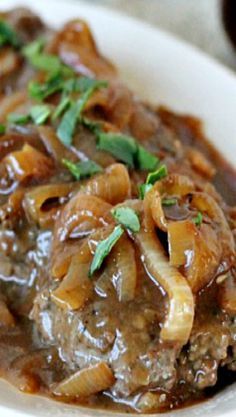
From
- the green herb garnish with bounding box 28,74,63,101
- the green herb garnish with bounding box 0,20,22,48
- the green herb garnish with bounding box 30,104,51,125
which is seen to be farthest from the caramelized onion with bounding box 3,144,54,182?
the green herb garnish with bounding box 0,20,22,48

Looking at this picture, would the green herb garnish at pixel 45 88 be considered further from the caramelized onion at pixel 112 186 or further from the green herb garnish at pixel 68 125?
the caramelized onion at pixel 112 186

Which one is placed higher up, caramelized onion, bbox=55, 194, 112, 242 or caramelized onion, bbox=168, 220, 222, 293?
caramelized onion, bbox=168, 220, 222, 293

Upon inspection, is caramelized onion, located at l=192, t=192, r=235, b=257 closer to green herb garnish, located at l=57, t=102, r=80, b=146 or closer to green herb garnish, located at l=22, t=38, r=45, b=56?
green herb garnish, located at l=57, t=102, r=80, b=146

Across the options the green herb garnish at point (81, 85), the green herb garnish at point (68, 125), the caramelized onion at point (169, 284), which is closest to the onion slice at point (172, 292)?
the caramelized onion at point (169, 284)

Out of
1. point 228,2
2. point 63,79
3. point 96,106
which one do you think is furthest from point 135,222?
point 228,2

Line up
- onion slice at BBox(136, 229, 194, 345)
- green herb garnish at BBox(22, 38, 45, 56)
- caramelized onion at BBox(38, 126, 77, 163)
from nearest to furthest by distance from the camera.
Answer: onion slice at BBox(136, 229, 194, 345)
caramelized onion at BBox(38, 126, 77, 163)
green herb garnish at BBox(22, 38, 45, 56)

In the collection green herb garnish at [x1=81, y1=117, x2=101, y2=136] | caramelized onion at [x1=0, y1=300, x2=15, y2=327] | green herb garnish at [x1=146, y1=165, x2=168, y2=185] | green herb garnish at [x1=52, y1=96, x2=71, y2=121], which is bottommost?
caramelized onion at [x1=0, y1=300, x2=15, y2=327]
